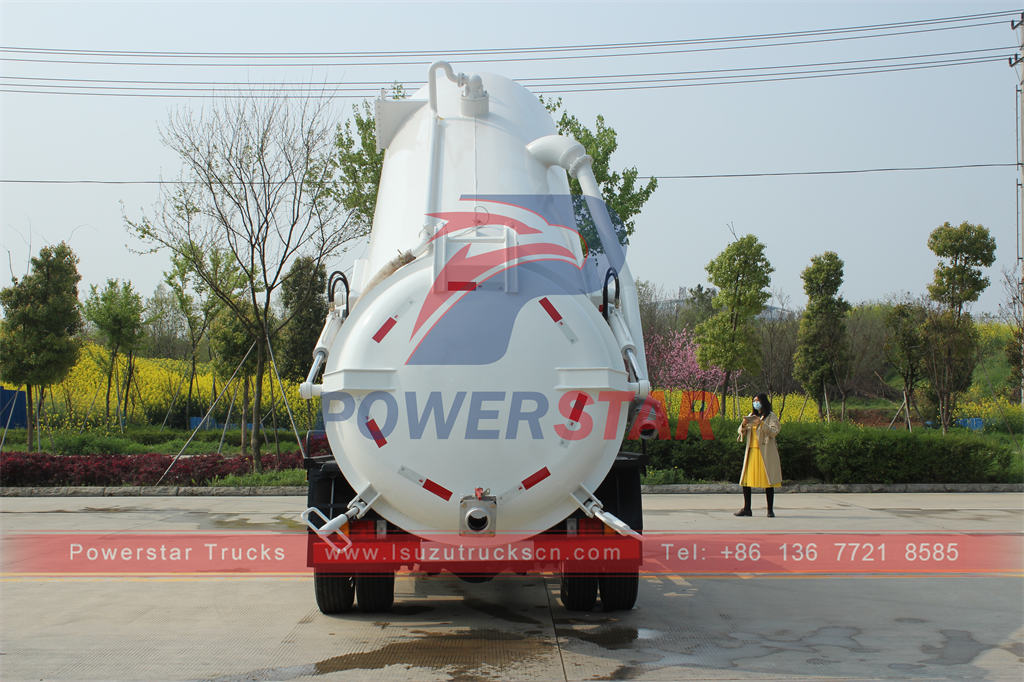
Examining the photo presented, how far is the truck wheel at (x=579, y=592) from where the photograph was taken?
5.83 meters

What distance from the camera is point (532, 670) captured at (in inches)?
181

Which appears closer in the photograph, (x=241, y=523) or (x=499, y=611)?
(x=499, y=611)

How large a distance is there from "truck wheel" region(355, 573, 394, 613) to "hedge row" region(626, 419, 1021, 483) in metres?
10.0

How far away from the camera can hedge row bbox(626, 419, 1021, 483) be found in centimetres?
1523

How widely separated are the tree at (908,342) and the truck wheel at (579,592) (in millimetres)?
18815

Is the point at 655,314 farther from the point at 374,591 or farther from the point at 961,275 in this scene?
the point at 374,591

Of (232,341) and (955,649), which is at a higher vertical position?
(232,341)

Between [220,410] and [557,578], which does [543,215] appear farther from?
[220,410]

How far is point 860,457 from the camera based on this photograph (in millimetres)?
15188

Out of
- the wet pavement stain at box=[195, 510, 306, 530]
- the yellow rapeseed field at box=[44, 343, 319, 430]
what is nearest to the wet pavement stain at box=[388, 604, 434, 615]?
the wet pavement stain at box=[195, 510, 306, 530]

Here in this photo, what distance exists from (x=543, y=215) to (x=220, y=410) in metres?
23.4

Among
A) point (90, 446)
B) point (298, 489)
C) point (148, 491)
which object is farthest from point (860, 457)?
point (90, 446)

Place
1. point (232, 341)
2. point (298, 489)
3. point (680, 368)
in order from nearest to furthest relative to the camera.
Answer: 1. point (298, 489)
2. point (232, 341)
3. point (680, 368)

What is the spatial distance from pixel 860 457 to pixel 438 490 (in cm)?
1267
